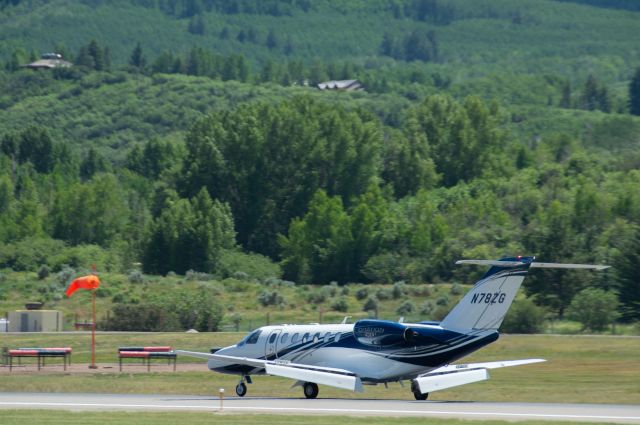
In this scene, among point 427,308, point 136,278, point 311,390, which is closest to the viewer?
point 311,390

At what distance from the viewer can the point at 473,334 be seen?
48.2m

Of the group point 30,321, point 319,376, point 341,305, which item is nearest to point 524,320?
point 341,305

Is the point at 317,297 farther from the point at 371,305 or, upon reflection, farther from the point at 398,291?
the point at 371,305

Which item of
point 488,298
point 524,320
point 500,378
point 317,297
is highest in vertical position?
point 488,298

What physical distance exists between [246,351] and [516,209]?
3158 inches

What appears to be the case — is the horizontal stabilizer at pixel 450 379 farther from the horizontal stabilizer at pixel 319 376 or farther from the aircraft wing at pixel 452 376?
the horizontal stabilizer at pixel 319 376

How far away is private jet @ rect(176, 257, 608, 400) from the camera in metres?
47.9

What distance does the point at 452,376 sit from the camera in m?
47.8

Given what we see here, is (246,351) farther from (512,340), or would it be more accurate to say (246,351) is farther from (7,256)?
(7,256)

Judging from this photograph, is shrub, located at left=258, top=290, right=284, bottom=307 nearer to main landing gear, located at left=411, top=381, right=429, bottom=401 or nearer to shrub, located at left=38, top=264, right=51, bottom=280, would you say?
shrub, located at left=38, top=264, right=51, bottom=280

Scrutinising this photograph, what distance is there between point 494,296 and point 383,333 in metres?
4.02

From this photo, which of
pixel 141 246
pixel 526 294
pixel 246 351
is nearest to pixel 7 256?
pixel 141 246

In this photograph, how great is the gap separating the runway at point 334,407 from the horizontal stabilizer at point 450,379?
560 mm

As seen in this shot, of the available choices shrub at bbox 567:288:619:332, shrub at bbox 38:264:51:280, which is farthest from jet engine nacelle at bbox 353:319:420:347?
shrub at bbox 38:264:51:280
